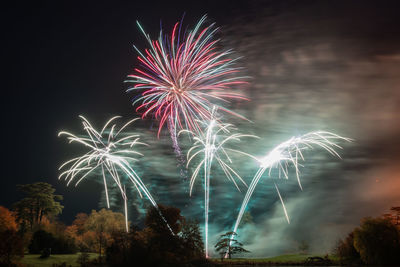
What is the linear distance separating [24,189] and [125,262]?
57297mm

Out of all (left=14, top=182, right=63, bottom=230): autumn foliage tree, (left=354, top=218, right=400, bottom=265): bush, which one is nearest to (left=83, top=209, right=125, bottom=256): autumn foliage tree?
(left=14, top=182, right=63, bottom=230): autumn foliage tree

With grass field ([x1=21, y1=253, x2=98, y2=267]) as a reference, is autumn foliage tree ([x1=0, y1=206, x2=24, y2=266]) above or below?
above

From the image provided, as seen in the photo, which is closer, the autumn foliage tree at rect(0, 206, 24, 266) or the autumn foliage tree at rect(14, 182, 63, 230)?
the autumn foliage tree at rect(0, 206, 24, 266)

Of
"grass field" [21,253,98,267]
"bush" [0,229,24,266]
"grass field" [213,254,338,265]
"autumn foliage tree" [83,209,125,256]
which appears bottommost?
"grass field" [213,254,338,265]

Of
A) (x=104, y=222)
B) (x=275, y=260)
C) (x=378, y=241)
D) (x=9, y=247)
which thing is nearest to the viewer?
(x=9, y=247)

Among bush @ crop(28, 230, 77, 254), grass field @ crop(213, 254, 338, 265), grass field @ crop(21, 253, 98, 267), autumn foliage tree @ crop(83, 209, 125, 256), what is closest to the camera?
grass field @ crop(21, 253, 98, 267)

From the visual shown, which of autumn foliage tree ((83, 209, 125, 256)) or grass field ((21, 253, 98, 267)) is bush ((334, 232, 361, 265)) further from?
autumn foliage tree ((83, 209, 125, 256))

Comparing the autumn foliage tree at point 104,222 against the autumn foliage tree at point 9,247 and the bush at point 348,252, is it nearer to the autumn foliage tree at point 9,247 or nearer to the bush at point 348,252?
the autumn foliage tree at point 9,247

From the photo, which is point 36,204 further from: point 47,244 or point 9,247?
point 9,247

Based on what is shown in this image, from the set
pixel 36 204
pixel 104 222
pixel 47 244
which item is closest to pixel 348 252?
pixel 47 244

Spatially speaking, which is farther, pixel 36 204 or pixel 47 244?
pixel 36 204

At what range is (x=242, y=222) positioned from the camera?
107 metres

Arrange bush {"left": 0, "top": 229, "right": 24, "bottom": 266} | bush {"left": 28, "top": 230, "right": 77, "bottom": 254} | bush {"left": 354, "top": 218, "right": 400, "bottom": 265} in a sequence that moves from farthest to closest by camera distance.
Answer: bush {"left": 28, "top": 230, "right": 77, "bottom": 254}
bush {"left": 354, "top": 218, "right": 400, "bottom": 265}
bush {"left": 0, "top": 229, "right": 24, "bottom": 266}

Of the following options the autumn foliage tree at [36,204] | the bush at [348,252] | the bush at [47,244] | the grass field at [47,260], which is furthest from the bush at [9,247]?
the bush at [348,252]
